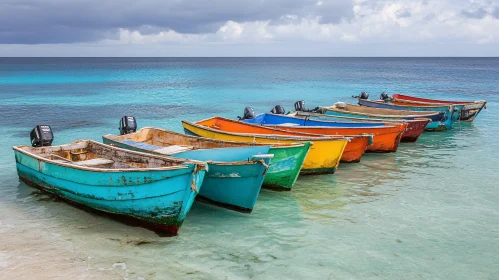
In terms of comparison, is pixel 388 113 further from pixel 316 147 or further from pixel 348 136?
pixel 316 147

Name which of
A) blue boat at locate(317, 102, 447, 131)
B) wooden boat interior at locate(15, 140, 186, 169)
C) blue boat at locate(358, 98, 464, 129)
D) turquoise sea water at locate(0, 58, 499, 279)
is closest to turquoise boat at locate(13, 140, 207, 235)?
wooden boat interior at locate(15, 140, 186, 169)

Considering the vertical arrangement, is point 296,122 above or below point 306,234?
above

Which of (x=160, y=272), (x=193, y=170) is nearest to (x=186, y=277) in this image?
(x=160, y=272)

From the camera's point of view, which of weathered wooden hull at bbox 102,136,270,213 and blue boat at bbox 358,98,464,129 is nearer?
weathered wooden hull at bbox 102,136,270,213

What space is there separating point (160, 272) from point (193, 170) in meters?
1.78

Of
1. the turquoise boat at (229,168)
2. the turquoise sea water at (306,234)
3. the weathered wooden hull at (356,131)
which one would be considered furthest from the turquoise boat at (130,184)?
the weathered wooden hull at (356,131)

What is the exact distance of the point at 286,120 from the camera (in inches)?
667

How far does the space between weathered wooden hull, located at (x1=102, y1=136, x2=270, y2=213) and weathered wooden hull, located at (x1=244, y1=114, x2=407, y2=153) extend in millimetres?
4131

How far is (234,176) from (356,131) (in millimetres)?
6591

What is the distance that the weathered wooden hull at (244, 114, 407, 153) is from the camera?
45.0 feet

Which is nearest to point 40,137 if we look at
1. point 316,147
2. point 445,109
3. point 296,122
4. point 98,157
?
point 98,157

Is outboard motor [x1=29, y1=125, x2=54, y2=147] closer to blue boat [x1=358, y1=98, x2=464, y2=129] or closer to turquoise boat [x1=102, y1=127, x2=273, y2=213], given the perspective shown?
turquoise boat [x1=102, y1=127, x2=273, y2=213]

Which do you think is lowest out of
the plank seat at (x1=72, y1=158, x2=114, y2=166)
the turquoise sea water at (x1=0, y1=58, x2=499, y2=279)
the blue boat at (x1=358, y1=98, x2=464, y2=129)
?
the turquoise sea water at (x1=0, y1=58, x2=499, y2=279)

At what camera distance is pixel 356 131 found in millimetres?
14297
